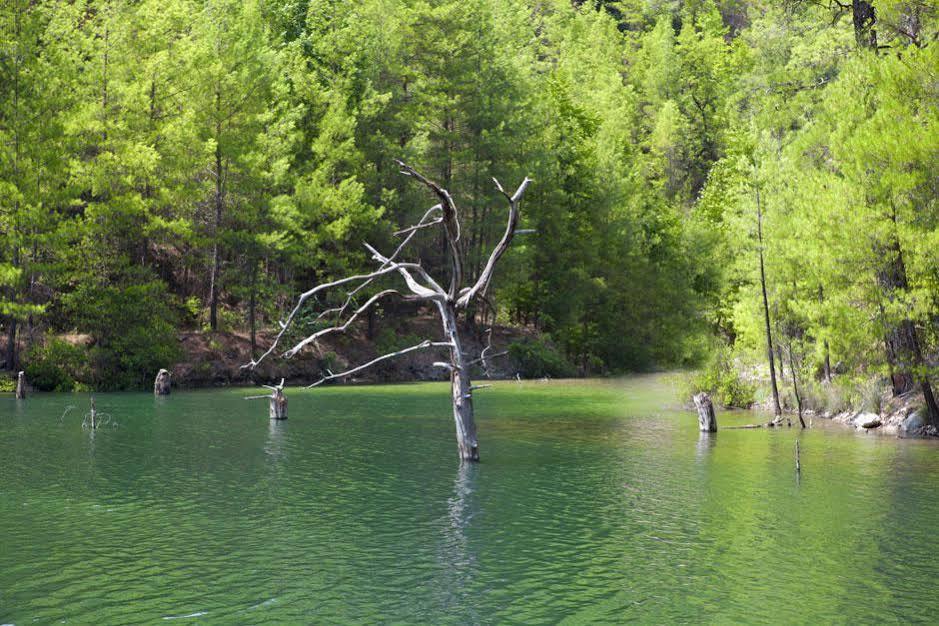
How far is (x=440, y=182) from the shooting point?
67750 millimetres

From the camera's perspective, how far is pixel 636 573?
1446cm

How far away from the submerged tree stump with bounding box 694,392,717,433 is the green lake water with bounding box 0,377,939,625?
58 centimetres

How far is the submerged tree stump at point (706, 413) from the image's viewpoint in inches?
1218

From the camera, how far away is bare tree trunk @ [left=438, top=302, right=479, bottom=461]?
2261 centimetres

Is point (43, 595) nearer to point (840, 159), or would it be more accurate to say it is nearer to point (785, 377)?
point (840, 159)

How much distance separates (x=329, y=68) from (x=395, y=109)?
539 centimetres

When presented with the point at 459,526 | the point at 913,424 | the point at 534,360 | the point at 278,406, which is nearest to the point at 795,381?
the point at 913,424

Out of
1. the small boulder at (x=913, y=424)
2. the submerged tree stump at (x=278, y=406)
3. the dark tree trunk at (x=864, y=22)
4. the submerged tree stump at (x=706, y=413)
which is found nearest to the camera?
the small boulder at (x=913, y=424)

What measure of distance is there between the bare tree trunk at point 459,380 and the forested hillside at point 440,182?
4.57m

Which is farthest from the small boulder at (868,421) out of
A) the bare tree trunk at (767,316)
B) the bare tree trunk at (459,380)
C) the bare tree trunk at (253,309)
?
the bare tree trunk at (253,309)

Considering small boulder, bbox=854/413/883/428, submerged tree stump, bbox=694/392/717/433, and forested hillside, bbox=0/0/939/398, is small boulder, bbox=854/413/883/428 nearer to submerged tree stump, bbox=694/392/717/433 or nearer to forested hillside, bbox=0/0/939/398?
forested hillside, bbox=0/0/939/398

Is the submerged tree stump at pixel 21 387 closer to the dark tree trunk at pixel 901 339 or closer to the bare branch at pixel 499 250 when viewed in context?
the bare branch at pixel 499 250

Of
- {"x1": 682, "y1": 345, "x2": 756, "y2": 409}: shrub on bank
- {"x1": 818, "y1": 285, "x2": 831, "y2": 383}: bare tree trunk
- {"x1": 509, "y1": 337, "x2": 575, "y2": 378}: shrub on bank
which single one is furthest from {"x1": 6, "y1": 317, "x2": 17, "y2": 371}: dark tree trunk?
{"x1": 818, "y1": 285, "x2": 831, "y2": 383}: bare tree trunk

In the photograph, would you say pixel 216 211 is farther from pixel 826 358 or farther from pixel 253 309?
pixel 826 358
